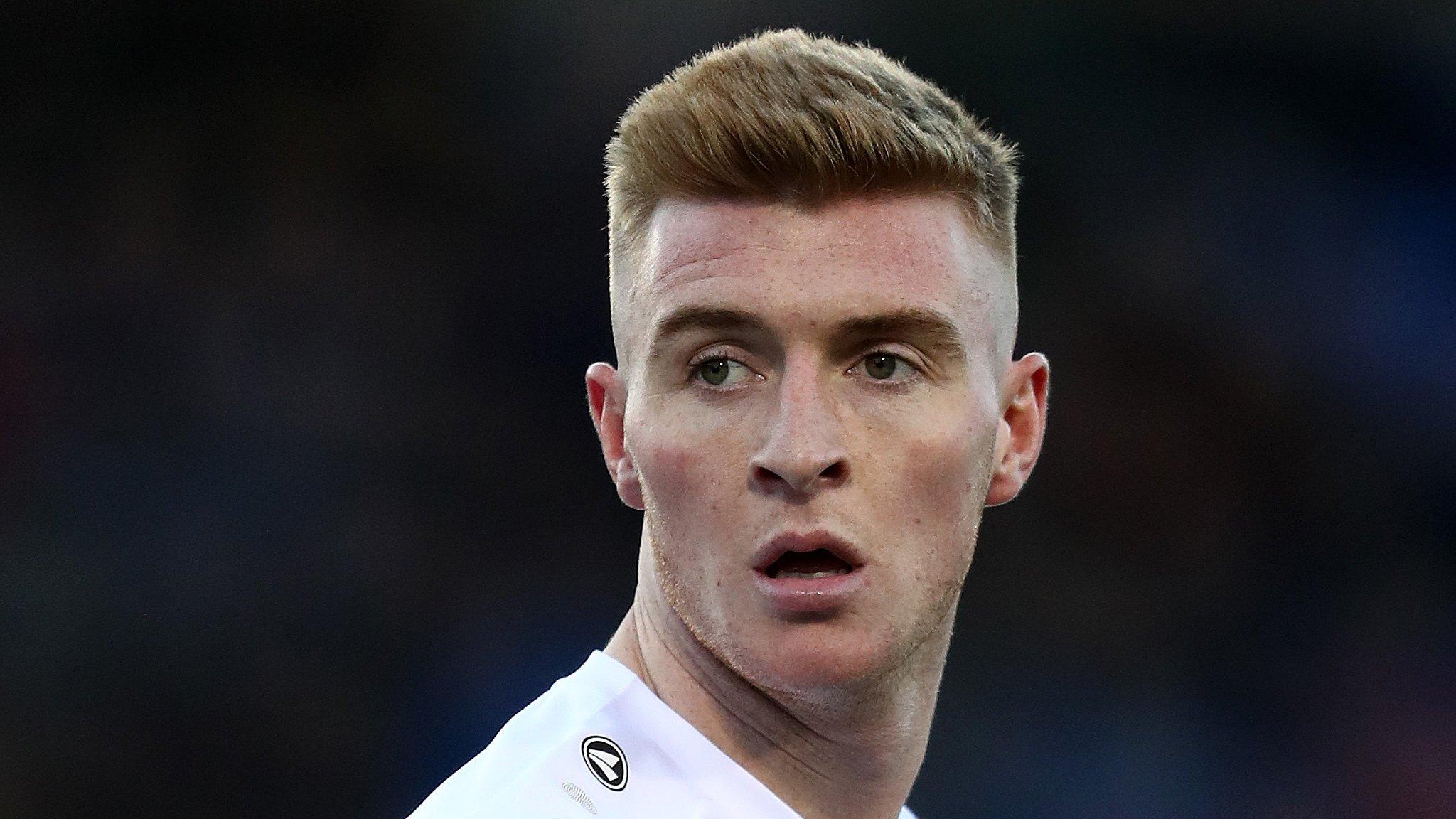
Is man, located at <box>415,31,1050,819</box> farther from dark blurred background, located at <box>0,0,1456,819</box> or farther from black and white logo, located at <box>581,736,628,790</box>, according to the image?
dark blurred background, located at <box>0,0,1456,819</box>

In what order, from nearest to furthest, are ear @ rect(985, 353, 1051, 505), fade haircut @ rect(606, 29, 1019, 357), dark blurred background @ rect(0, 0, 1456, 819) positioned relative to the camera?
1. fade haircut @ rect(606, 29, 1019, 357)
2. ear @ rect(985, 353, 1051, 505)
3. dark blurred background @ rect(0, 0, 1456, 819)

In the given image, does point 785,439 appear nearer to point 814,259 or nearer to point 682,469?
point 682,469

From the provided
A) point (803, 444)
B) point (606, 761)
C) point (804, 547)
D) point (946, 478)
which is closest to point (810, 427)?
point (803, 444)

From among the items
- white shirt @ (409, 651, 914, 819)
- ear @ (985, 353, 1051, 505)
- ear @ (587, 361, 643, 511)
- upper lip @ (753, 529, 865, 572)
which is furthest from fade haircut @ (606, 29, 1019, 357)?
white shirt @ (409, 651, 914, 819)

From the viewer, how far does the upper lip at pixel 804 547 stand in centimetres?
249

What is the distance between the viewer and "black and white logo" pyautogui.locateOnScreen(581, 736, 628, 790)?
2.60 metres

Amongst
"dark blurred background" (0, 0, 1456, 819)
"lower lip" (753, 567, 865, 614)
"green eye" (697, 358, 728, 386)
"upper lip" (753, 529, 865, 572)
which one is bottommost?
"dark blurred background" (0, 0, 1456, 819)

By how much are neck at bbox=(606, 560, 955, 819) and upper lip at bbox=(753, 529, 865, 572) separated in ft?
0.95

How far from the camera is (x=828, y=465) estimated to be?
249 centimetres

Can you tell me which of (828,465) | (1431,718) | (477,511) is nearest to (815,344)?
(828,465)

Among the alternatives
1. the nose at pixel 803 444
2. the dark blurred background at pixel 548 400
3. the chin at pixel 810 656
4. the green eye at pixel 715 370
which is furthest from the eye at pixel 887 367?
the dark blurred background at pixel 548 400

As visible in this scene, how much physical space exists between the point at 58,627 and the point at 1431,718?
6.19 meters

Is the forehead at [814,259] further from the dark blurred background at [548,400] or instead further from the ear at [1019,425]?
the dark blurred background at [548,400]

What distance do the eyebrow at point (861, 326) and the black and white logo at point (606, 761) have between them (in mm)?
706
